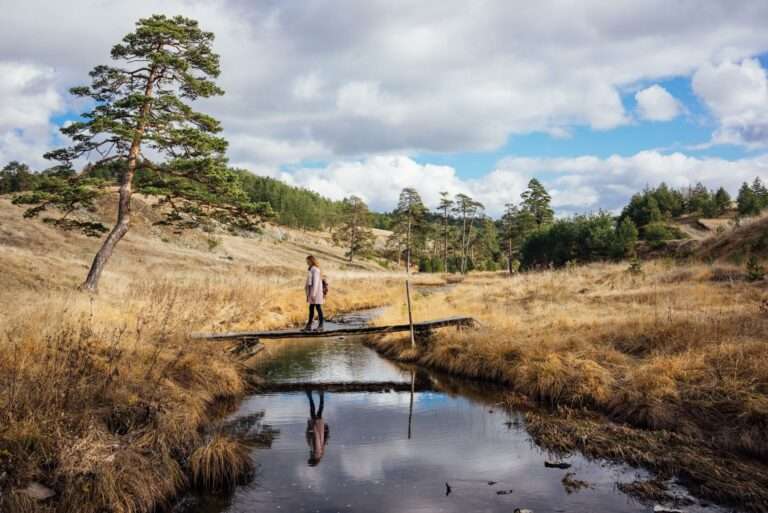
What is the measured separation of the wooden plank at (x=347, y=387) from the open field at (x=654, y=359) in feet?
5.52

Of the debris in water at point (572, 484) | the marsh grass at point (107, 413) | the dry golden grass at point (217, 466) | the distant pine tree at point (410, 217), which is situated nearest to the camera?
the marsh grass at point (107, 413)

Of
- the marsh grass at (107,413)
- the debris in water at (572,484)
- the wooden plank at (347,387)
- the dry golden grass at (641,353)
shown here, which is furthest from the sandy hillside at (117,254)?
the debris in water at (572,484)

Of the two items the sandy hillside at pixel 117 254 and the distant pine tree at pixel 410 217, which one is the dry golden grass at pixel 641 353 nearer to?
the sandy hillside at pixel 117 254

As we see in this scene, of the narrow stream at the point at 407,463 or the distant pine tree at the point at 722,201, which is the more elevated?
the distant pine tree at the point at 722,201

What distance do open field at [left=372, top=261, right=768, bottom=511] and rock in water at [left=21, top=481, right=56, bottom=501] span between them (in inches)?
303

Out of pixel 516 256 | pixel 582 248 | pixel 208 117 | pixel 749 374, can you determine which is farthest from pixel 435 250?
pixel 749 374

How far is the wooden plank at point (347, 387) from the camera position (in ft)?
46.6

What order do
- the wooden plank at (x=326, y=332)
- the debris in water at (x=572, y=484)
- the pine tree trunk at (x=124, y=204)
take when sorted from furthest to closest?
the pine tree trunk at (x=124, y=204) → the wooden plank at (x=326, y=332) → the debris in water at (x=572, y=484)

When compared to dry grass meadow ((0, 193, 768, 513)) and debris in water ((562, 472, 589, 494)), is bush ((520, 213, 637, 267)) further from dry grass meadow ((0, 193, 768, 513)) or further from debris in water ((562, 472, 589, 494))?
debris in water ((562, 472, 589, 494))

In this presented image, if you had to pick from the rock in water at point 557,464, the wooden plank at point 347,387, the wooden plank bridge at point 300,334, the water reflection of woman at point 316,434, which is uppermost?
the wooden plank bridge at point 300,334

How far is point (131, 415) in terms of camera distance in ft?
28.4

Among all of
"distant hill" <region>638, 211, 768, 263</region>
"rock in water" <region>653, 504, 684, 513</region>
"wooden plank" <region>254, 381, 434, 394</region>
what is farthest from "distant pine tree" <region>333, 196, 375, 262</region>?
"rock in water" <region>653, 504, 684, 513</region>

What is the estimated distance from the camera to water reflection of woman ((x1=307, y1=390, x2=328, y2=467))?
9.30 meters

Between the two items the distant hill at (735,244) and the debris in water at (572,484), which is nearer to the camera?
the debris in water at (572,484)
